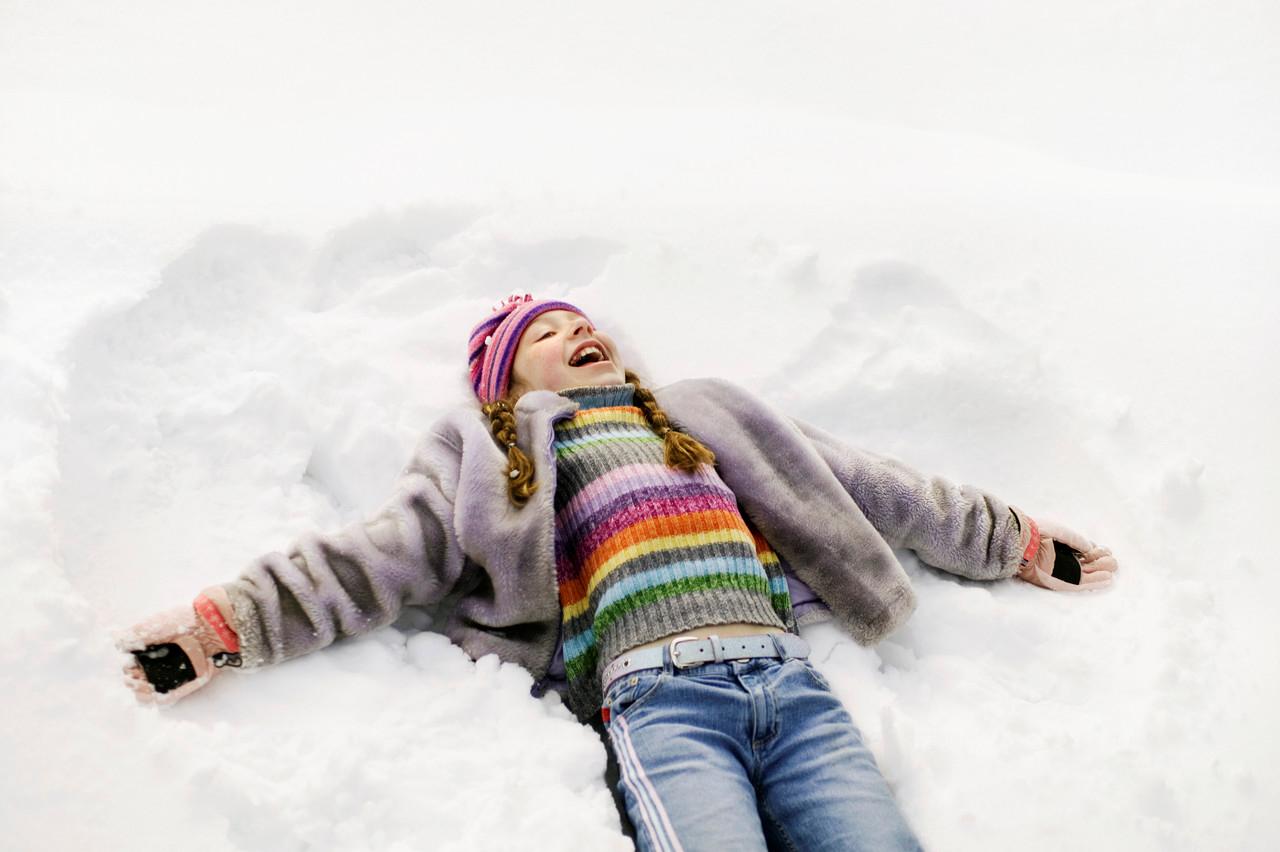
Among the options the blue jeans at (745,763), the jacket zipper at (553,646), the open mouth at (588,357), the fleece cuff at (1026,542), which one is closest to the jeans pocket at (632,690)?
the blue jeans at (745,763)

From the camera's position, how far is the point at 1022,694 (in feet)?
5.31

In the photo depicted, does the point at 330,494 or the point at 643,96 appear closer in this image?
the point at 330,494

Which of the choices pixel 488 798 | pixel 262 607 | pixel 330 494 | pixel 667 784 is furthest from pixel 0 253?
pixel 667 784

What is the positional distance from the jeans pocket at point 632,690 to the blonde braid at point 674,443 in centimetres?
44

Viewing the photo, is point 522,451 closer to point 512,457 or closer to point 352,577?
point 512,457

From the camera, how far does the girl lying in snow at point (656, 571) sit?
4.33 ft

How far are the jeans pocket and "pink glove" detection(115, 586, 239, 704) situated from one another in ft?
1.95

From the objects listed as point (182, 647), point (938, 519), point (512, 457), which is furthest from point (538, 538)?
point (938, 519)

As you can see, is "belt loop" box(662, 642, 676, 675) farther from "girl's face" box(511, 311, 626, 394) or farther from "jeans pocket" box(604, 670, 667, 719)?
"girl's face" box(511, 311, 626, 394)

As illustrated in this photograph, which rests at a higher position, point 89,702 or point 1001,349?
point 1001,349

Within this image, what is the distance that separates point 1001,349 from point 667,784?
1.49 metres

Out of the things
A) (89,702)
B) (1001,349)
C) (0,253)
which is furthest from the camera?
(1001,349)

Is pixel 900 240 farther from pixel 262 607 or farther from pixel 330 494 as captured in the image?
pixel 262 607

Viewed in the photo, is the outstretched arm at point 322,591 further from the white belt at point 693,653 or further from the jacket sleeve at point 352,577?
the white belt at point 693,653
